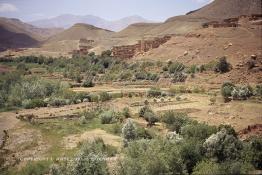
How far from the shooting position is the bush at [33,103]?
131 feet

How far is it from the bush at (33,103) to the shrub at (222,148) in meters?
26.0

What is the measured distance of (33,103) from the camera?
39844 millimetres

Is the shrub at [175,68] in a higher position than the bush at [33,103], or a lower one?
higher

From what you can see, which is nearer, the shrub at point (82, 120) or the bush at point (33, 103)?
the shrub at point (82, 120)

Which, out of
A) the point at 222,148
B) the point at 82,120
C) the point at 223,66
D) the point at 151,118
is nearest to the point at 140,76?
the point at 223,66

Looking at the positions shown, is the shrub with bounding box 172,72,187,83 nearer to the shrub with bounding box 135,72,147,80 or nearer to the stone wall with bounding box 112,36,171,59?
the shrub with bounding box 135,72,147,80

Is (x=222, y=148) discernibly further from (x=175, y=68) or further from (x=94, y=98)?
(x=175, y=68)

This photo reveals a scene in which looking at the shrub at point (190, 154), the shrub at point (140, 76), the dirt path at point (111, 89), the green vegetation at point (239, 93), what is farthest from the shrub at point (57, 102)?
the shrub at point (190, 154)

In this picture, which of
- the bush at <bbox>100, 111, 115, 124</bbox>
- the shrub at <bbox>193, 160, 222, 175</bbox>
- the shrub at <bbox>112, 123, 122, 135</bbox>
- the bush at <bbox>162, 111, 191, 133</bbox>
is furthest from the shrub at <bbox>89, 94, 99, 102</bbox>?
the shrub at <bbox>193, 160, 222, 175</bbox>

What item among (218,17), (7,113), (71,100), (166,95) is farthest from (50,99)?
(218,17)

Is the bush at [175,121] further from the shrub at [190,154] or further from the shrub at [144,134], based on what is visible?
the shrub at [190,154]

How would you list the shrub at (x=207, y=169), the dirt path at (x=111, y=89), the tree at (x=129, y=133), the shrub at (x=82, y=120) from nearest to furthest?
the shrub at (x=207, y=169), the tree at (x=129, y=133), the shrub at (x=82, y=120), the dirt path at (x=111, y=89)

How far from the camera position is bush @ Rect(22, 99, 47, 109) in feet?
131

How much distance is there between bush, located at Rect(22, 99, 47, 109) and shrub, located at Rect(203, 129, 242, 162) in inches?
1023
